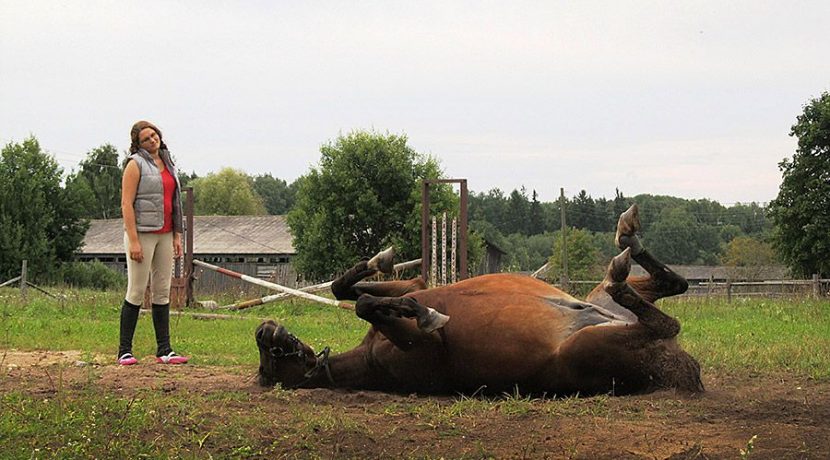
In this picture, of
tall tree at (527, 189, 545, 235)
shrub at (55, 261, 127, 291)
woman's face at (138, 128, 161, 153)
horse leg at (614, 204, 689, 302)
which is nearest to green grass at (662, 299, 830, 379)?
horse leg at (614, 204, 689, 302)

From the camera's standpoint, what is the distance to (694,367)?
5.40 meters

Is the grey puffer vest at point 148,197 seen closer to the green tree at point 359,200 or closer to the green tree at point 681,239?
the green tree at point 359,200

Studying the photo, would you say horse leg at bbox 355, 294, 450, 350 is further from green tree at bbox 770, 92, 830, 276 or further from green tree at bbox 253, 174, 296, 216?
green tree at bbox 253, 174, 296, 216

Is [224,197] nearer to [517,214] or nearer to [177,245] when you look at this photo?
[517,214]

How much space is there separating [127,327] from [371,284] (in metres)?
2.56

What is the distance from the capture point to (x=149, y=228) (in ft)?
25.3

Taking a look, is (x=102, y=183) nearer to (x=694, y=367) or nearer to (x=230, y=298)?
(x=230, y=298)

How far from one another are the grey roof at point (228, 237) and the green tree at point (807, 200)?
2721 cm

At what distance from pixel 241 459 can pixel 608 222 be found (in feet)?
294

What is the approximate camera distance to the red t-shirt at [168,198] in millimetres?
7824

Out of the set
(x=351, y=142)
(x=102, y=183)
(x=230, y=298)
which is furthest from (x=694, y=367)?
(x=102, y=183)

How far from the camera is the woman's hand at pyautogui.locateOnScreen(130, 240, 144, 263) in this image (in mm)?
7602

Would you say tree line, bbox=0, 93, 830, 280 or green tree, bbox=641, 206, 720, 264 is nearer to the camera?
tree line, bbox=0, 93, 830, 280

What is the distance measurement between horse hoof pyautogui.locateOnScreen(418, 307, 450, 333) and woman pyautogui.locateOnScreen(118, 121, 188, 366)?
3.09 meters
